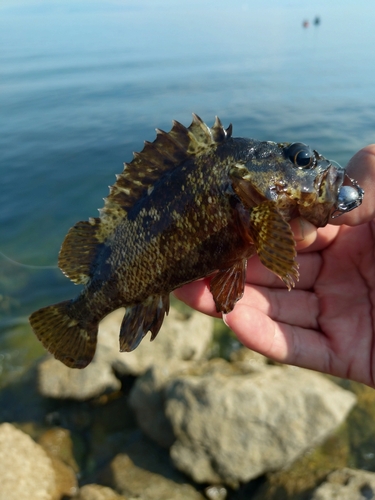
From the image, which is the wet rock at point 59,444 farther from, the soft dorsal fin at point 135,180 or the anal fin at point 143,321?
the soft dorsal fin at point 135,180

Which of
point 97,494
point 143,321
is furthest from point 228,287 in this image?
point 97,494

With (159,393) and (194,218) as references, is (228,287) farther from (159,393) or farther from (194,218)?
(159,393)

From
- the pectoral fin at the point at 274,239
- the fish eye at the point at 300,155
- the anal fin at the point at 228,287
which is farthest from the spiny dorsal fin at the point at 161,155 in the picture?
the anal fin at the point at 228,287

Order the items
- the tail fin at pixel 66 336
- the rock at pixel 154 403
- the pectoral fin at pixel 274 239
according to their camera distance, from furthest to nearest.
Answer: the rock at pixel 154 403 < the tail fin at pixel 66 336 < the pectoral fin at pixel 274 239

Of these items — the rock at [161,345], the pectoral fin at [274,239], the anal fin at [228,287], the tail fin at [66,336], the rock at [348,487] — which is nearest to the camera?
the pectoral fin at [274,239]

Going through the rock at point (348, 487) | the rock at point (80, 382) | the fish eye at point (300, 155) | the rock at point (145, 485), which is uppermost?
the fish eye at point (300, 155)

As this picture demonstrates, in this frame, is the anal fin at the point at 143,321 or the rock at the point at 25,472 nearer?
the anal fin at the point at 143,321
